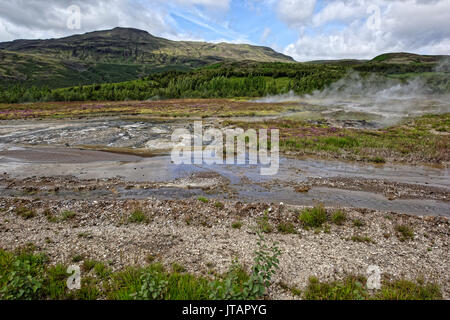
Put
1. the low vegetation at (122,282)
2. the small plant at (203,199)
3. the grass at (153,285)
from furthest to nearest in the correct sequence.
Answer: the small plant at (203,199)
the grass at (153,285)
the low vegetation at (122,282)

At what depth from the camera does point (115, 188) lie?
1527 cm

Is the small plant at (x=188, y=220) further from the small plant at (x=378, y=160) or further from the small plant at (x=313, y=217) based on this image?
the small plant at (x=378, y=160)

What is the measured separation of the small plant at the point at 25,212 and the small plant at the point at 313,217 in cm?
1302

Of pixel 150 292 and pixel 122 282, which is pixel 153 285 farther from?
pixel 122 282

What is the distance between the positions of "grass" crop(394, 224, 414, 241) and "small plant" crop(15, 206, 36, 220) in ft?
55.1

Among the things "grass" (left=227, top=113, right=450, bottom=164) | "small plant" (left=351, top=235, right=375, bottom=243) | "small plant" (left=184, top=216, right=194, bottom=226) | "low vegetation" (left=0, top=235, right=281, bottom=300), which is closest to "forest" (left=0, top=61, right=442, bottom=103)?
"grass" (left=227, top=113, right=450, bottom=164)

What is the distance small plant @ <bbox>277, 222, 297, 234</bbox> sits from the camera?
9.94 m

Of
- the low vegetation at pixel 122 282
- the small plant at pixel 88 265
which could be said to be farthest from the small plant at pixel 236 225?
the small plant at pixel 88 265

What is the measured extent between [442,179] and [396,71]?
14709 cm

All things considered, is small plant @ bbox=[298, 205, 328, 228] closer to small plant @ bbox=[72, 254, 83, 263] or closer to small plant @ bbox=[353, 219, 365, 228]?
small plant @ bbox=[353, 219, 365, 228]

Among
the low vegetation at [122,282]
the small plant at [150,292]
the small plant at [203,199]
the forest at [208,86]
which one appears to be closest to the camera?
the small plant at [150,292]

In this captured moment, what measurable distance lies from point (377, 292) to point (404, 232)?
15.4 feet

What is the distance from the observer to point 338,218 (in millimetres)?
10734

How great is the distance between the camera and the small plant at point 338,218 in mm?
10578
